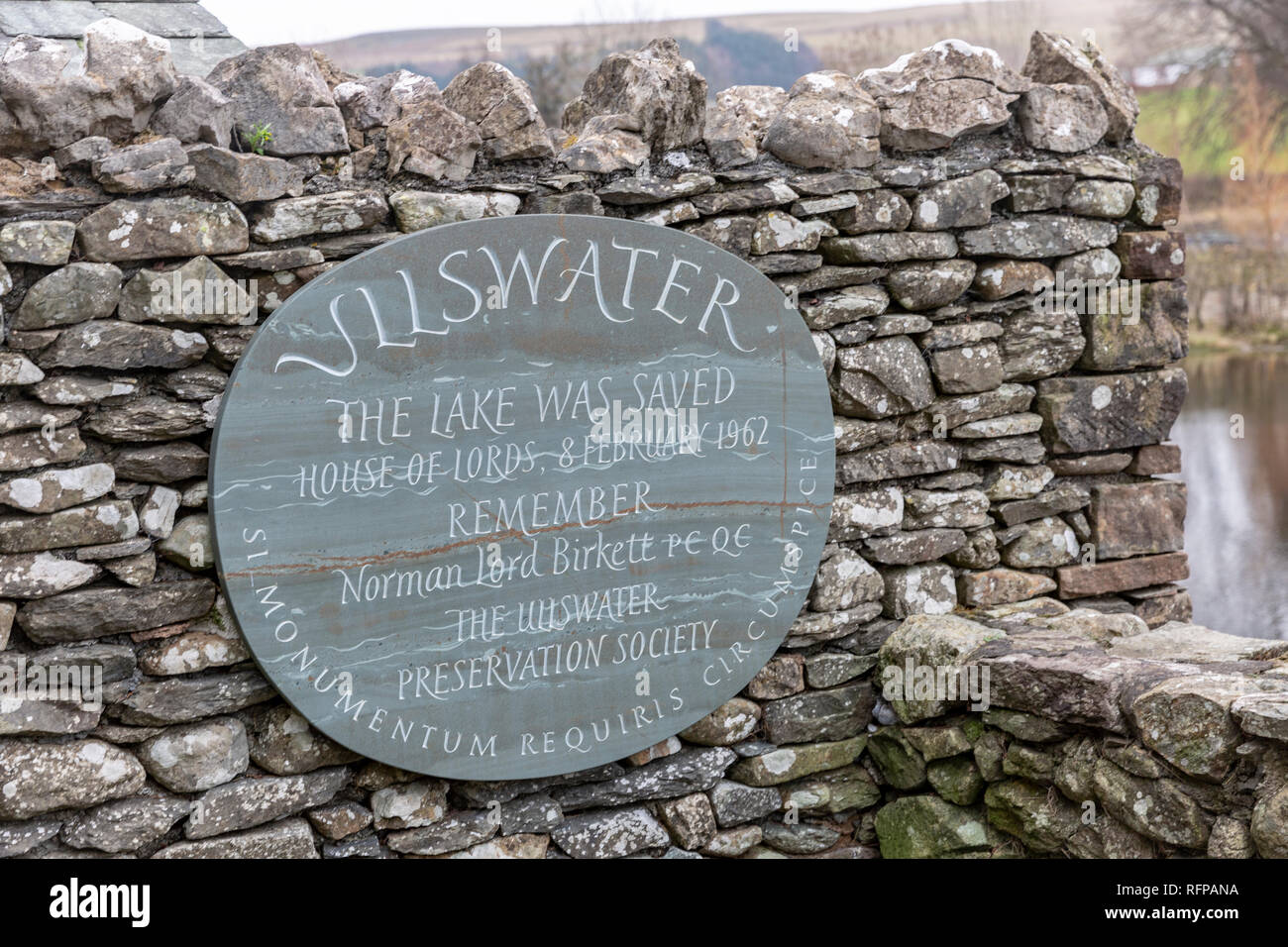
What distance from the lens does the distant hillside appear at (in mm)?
8727

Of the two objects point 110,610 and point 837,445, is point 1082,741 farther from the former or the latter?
point 110,610

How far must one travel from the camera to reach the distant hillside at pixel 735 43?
A: 8.73 m

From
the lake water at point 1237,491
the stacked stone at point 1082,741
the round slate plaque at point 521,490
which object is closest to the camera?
the stacked stone at point 1082,741

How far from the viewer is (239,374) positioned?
8.20ft

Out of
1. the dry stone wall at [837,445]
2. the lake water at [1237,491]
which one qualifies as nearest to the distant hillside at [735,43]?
the lake water at [1237,491]

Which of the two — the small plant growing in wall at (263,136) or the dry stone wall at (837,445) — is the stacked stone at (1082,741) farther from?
the small plant growing in wall at (263,136)

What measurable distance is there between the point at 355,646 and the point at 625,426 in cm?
84

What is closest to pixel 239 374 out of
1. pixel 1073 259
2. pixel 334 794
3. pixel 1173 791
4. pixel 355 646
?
pixel 355 646

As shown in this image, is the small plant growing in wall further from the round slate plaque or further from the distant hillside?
the distant hillside

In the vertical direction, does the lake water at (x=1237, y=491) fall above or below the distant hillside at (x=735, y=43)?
below

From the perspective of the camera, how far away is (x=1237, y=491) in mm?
6051

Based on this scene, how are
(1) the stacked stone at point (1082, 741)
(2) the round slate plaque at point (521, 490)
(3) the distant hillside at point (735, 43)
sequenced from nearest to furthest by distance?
1. (1) the stacked stone at point (1082, 741)
2. (2) the round slate plaque at point (521, 490)
3. (3) the distant hillside at point (735, 43)

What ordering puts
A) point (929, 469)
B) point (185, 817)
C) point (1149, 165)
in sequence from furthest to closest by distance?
1. point (1149, 165)
2. point (929, 469)
3. point (185, 817)

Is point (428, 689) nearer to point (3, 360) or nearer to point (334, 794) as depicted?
point (334, 794)
